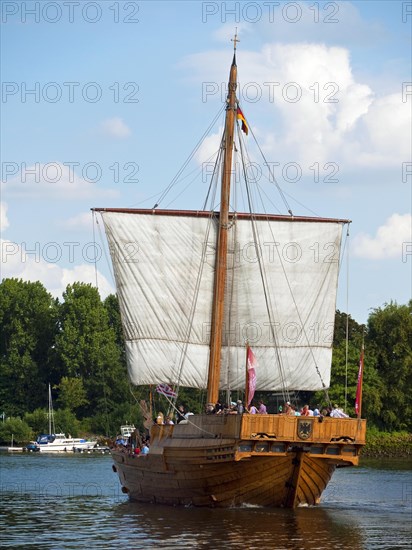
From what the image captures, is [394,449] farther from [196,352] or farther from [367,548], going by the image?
[367,548]

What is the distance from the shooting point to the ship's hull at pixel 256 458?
46250mm

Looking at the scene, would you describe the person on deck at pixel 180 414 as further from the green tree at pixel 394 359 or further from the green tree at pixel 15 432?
the green tree at pixel 15 432

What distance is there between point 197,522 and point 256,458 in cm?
357

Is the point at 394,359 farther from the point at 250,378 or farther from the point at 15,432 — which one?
the point at 250,378

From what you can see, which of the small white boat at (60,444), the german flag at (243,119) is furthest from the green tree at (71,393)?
the german flag at (243,119)

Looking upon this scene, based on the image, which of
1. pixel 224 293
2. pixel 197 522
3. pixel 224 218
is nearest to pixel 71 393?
pixel 224 293

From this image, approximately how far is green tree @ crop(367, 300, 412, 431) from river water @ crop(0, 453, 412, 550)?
4075cm

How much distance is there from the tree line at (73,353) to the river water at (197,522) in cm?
4697

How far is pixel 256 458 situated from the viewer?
153ft

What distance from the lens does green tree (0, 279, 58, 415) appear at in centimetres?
13450

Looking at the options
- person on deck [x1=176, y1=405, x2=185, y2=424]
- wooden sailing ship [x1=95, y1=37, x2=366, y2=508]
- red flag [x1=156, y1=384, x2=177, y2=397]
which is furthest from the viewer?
wooden sailing ship [x1=95, y1=37, x2=366, y2=508]

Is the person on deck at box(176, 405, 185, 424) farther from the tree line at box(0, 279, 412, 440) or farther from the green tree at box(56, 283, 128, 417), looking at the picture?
the green tree at box(56, 283, 128, 417)

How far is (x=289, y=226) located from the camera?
Answer: 2346 inches

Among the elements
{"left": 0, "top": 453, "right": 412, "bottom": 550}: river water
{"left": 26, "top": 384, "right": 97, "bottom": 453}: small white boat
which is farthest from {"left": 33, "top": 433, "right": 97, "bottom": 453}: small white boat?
{"left": 0, "top": 453, "right": 412, "bottom": 550}: river water
